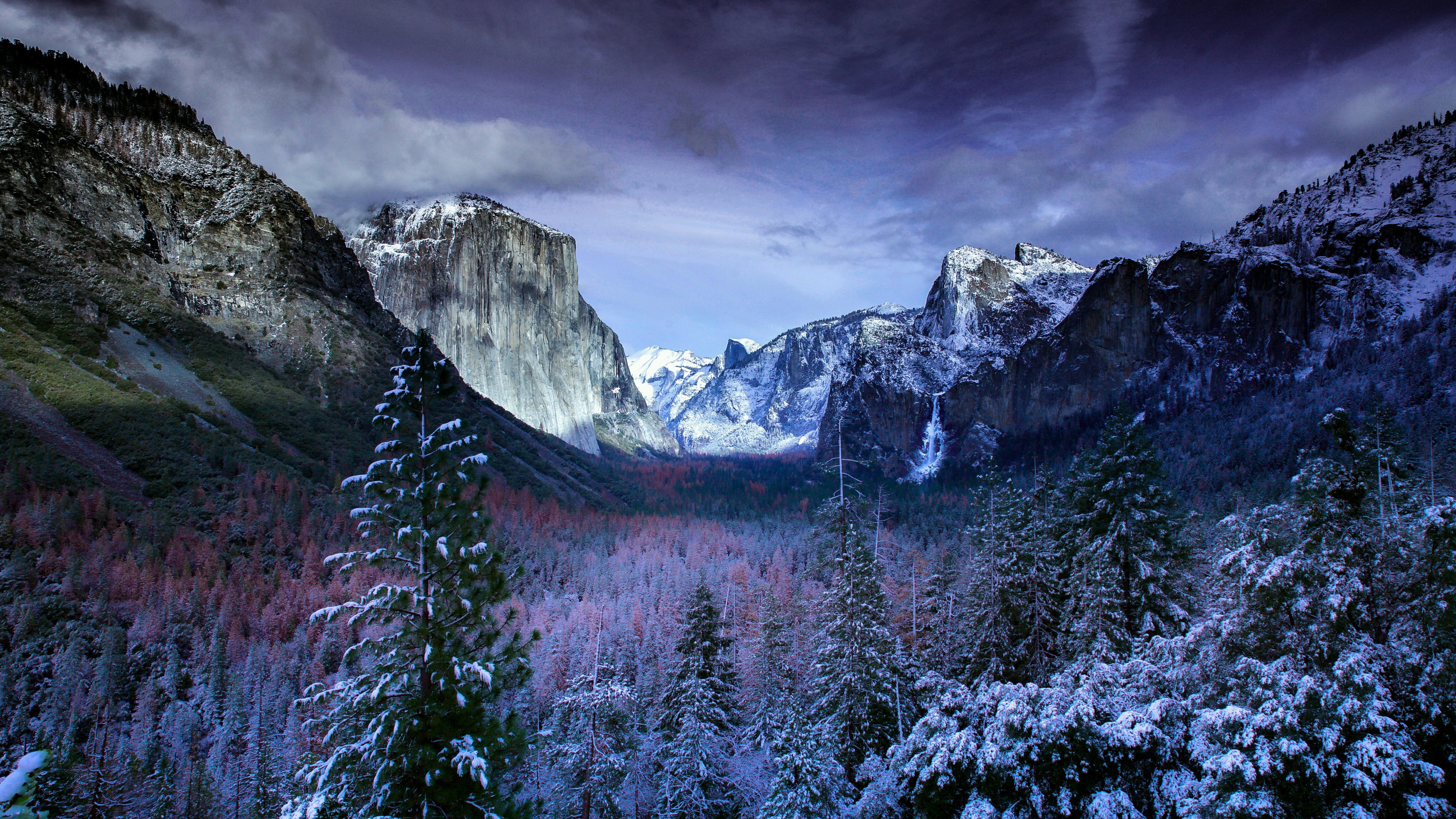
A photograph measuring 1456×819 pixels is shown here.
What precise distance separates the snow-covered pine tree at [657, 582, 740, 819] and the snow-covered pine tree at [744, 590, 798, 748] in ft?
4.11

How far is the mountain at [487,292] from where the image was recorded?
148m

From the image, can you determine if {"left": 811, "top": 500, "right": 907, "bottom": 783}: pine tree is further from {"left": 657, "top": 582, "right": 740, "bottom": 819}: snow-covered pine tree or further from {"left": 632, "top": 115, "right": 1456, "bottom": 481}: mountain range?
{"left": 632, "top": 115, "right": 1456, "bottom": 481}: mountain range

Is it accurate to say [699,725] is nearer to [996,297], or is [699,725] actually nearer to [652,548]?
[652,548]

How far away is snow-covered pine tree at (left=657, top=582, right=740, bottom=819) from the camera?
22312mm

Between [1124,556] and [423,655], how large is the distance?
56.4 feet

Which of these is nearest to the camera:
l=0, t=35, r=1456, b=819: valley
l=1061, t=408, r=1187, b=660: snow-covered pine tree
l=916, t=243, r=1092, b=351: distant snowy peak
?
l=0, t=35, r=1456, b=819: valley

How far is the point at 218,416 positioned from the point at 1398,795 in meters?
93.0

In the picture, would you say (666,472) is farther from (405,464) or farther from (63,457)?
(405,464)

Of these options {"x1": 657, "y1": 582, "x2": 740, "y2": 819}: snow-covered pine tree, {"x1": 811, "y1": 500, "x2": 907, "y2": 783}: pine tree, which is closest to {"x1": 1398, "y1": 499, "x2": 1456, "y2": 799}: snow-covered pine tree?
{"x1": 811, "y1": 500, "x2": 907, "y2": 783}: pine tree

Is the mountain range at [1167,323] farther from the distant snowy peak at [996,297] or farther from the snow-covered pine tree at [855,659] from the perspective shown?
the snow-covered pine tree at [855,659]

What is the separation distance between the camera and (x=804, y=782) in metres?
16.4

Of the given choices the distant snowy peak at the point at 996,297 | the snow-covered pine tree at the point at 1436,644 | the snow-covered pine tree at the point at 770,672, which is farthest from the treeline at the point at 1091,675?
the distant snowy peak at the point at 996,297

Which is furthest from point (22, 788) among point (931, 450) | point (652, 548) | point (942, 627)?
point (931, 450)

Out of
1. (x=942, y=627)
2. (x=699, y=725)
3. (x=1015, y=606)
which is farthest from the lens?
(x=942, y=627)
